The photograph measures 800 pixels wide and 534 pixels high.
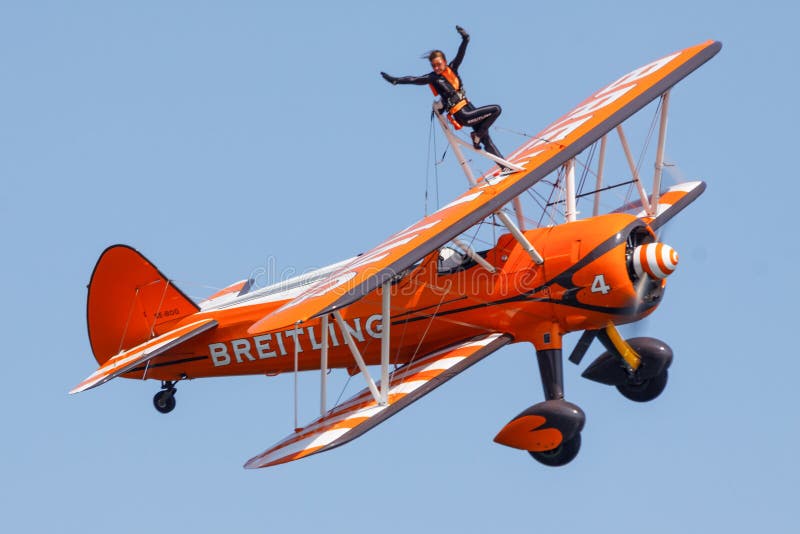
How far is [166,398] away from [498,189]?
246 inches

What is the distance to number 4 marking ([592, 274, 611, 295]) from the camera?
56.1 ft

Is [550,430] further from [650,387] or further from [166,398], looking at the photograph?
[166,398]

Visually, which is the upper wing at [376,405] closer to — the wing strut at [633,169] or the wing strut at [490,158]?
the wing strut at [490,158]

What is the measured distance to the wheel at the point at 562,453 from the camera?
17234mm

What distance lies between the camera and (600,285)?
17.1 m

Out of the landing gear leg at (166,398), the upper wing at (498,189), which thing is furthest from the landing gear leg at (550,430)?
the landing gear leg at (166,398)

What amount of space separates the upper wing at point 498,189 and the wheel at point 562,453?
9.16ft

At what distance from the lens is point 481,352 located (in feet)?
57.7

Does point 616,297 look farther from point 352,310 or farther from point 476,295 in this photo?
point 352,310

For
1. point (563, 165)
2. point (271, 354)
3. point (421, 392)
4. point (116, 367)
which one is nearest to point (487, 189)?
point (563, 165)

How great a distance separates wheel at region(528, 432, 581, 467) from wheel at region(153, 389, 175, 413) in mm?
5795

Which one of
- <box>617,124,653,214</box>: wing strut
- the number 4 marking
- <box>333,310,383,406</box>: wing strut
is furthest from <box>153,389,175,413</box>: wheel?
<box>617,124,653,214</box>: wing strut

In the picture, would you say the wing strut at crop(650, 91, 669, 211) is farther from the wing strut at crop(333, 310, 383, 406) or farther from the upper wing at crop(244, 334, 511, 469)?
the wing strut at crop(333, 310, 383, 406)

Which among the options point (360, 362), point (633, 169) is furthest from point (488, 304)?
point (633, 169)
